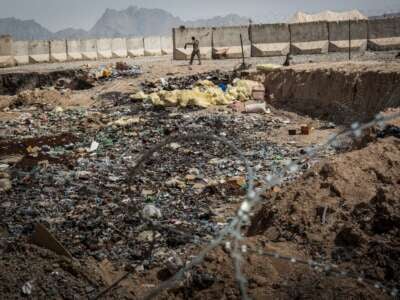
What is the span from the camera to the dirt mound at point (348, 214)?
4.39 meters

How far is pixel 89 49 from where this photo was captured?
26344 millimetres

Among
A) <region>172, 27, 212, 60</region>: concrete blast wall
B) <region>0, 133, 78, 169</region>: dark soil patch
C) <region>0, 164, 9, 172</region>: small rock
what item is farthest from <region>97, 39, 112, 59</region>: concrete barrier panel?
<region>0, 164, 9, 172</region>: small rock

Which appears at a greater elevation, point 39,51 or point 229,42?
point 229,42

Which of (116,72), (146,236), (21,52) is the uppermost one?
(21,52)

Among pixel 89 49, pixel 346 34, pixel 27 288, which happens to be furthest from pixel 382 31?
pixel 27 288

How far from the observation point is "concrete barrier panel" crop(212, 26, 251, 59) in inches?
770

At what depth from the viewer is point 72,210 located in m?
6.76

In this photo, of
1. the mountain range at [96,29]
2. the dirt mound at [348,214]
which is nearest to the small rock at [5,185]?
the dirt mound at [348,214]

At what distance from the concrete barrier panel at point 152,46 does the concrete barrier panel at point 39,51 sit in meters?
6.40

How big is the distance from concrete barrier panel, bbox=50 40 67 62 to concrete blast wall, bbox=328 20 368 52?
45.1 feet

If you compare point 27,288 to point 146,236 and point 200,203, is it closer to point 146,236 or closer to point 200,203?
point 146,236

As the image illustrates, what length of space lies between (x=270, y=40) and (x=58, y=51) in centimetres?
1178

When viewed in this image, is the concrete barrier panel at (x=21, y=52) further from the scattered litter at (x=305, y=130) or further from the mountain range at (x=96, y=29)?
the mountain range at (x=96, y=29)

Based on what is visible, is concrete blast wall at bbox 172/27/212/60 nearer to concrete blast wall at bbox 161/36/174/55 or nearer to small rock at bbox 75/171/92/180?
concrete blast wall at bbox 161/36/174/55
